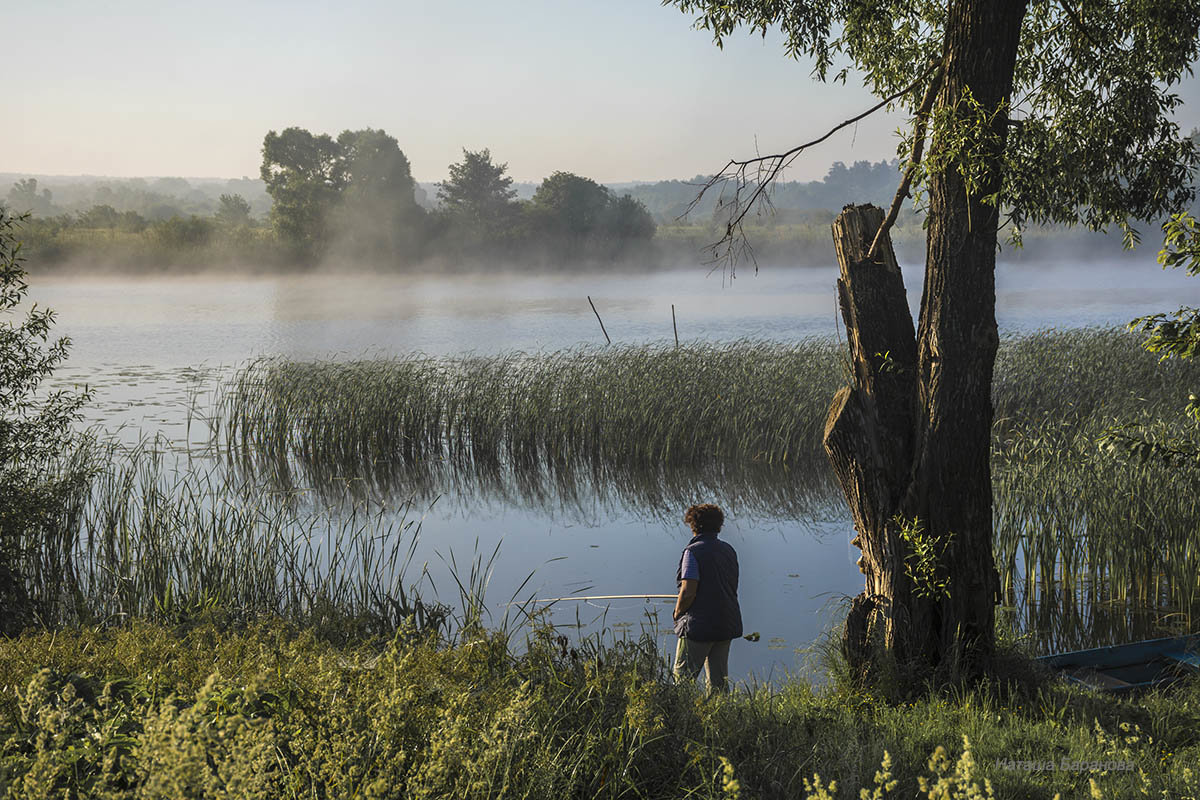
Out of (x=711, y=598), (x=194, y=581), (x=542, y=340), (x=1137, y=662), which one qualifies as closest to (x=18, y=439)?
(x=194, y=581)

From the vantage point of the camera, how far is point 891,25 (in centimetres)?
727

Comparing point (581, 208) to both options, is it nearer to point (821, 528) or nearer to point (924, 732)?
point (821, 528)

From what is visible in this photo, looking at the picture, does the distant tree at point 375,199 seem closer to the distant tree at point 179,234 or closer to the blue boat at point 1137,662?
the distant tree at point 179,234

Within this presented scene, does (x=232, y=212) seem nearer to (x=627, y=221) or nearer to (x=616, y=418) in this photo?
(x=627, y=221)

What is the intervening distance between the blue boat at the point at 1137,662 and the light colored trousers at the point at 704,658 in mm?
2196

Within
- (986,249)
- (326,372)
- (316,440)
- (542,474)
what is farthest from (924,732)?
(326,372)

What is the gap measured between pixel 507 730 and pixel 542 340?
31.9 m

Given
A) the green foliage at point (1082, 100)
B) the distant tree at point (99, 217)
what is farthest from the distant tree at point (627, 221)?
the green foliage at point (1082, 100)

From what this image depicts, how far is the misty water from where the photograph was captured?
30.9 ft

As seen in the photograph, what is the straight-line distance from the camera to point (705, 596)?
6.17m

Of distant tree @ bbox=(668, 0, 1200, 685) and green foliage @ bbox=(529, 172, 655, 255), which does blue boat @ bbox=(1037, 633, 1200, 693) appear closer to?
distant tree @ bbox=(668, 0, 1200, 685)

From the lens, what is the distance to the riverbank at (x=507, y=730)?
3.05 metres

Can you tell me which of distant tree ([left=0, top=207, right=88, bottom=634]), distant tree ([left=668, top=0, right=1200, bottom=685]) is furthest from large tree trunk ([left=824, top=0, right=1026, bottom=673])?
distant tree ([left=0, top=207, right=88, bottom=634])

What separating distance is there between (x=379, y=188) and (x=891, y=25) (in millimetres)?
47941
